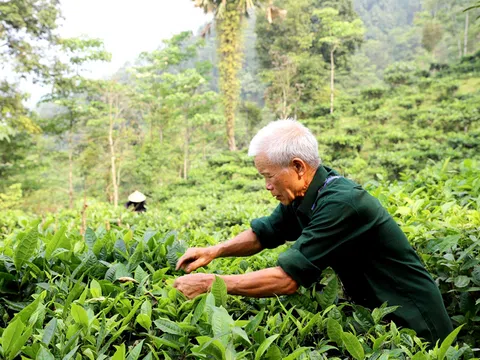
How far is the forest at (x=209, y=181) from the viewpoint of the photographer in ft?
3.60

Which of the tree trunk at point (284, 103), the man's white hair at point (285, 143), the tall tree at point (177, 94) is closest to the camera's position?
the man's white hair at point (285, 143)

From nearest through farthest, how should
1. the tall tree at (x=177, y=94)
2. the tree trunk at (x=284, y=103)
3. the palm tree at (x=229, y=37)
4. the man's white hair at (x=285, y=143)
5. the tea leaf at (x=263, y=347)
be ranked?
the tea leaf at (x=263, y=347) → the man's white hair at (x=285, y=143) → the palm tree at (x=229, y=37) → the tall tree at (x=177, y=94) → the tree trunk at (x=284, y=103)

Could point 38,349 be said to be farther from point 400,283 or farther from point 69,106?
point 69,106

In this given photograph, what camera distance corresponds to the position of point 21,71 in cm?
1248

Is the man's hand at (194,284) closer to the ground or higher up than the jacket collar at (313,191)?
closer to the ground

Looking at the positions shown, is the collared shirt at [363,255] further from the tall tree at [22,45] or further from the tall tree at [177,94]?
the tall tree at [177,94]

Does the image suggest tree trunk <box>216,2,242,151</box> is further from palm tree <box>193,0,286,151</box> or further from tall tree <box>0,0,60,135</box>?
tall tree <box>0,0,60,135</box>

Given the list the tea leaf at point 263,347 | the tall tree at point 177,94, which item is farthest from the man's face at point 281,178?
the tall tree at point 177,94

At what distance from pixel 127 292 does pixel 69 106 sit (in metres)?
15.5

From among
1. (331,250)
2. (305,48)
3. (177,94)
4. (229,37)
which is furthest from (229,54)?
(331,250)

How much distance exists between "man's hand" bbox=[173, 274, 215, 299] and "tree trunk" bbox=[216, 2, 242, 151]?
1685 centimetres

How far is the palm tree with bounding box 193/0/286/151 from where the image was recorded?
56.4ft

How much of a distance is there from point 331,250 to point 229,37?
17.4 meters

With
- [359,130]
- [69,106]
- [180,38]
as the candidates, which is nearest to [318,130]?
[359,130]
